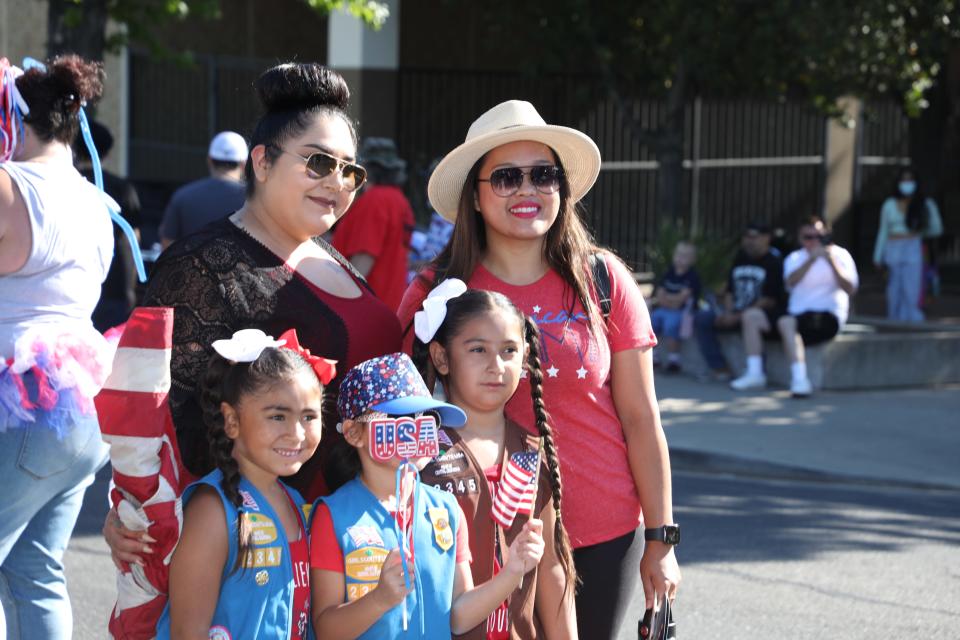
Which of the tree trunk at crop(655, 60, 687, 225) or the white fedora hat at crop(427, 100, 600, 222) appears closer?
the white fedora hat at crop(427, 100, 600, 222)

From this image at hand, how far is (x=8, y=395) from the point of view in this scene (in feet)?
11.2

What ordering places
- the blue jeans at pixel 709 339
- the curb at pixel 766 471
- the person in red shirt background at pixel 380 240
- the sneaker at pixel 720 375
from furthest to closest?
the sneaker at pixel 720 375, the blue jeans at pixel 709 339, the person in red shirt background at pixel 380 240, the curb at pixel 766 471

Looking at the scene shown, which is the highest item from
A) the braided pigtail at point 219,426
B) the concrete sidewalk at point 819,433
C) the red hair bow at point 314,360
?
the red hair bow at point 314,360

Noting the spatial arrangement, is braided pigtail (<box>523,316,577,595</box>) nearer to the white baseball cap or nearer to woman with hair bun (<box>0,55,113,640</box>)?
woman with hair bun (<box>0,55,113,640</box>)

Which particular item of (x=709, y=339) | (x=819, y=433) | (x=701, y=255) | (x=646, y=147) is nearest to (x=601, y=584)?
(x=819, y=433)

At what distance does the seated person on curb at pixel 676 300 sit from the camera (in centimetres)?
1223

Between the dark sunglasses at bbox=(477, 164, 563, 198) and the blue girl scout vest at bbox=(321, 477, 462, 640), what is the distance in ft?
2.78

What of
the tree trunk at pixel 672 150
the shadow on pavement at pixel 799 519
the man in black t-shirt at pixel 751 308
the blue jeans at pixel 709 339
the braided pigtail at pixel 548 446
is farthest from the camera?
the tree trunk at pixel 672 150

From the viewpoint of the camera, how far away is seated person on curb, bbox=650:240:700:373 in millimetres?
12227

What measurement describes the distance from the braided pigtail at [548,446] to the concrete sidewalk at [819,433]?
18.9ft

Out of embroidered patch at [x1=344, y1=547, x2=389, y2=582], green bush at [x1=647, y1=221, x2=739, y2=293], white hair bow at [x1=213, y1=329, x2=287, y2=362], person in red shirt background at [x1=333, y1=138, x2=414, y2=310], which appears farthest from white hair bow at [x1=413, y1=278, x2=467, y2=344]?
green bush at [x1=647, y1=221, x2=739, y2=293]

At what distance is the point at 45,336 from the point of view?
3512mm

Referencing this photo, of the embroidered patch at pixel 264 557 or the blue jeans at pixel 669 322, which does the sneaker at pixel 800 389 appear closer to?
the blue jeans at pixel 669 322

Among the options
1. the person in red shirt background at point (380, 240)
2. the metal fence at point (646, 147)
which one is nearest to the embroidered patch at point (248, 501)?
the person in red shirt background at point (380, 240)
